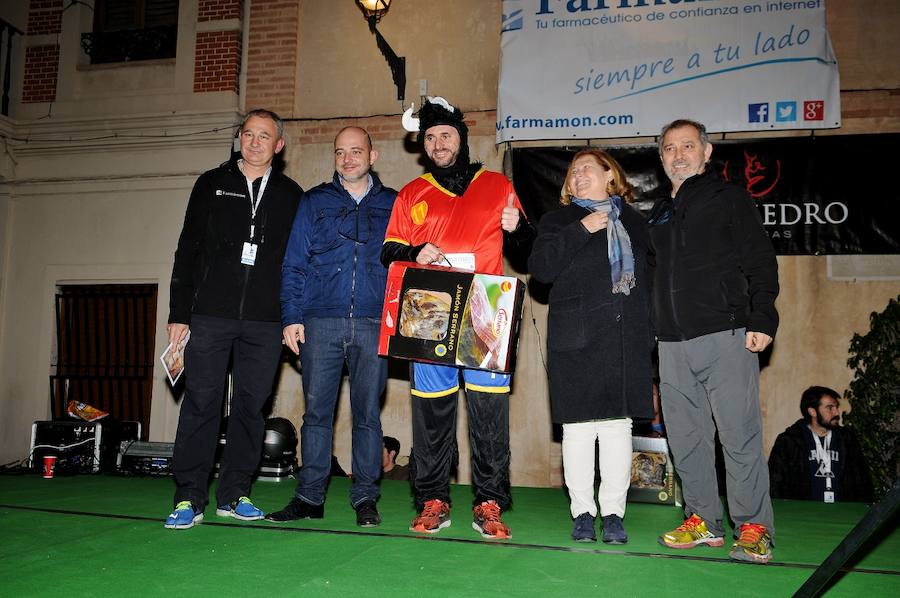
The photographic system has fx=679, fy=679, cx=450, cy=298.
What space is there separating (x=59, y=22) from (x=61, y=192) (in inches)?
81.4

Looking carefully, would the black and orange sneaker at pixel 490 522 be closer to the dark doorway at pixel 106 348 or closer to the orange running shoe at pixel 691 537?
the orange running shoe at pixel 691 537

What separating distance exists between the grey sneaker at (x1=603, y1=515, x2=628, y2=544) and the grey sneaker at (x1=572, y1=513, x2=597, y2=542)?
0.06 meters

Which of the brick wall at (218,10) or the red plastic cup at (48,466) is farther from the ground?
the brick wall at (218,10)

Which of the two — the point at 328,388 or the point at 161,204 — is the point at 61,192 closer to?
the point at 161,204

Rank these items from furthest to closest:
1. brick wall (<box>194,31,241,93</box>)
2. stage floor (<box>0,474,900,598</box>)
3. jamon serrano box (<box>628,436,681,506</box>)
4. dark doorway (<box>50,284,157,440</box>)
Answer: dark doorway (<box>50,284,157,440</box>), brick wall (<box>194,31,241,93</box>), jamon serrano box (<box>628,436,681,506</box>), stage floor (<box>0,474,900,598</box>)

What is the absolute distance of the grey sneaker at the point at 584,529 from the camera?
9.68ft

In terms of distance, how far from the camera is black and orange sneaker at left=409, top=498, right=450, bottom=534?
10.1 ft

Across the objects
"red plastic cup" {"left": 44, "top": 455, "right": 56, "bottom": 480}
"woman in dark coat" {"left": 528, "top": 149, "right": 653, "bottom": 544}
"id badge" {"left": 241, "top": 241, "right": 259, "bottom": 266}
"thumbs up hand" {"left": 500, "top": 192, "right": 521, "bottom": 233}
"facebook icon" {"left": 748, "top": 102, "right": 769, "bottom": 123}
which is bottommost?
"red plastic cup" {"left": 44, "top": 455, "right": 56, "bottom": 480}

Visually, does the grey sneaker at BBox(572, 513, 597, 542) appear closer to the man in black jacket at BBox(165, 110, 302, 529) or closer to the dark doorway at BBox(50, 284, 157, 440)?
the man in black jacket at BBox(165, 110, 302, 529)

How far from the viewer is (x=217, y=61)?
7.50 meters

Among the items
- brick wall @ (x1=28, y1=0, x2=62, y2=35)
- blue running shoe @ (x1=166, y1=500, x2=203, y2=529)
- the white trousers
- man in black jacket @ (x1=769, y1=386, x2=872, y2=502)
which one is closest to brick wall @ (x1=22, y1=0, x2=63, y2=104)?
brick wall @ (x1=28, y1=0, x2=62, y2=35)

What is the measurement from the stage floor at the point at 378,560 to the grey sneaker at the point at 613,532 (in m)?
0.07

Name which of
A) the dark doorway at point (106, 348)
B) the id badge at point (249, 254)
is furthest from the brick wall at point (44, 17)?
the id badge at point (249, 254)

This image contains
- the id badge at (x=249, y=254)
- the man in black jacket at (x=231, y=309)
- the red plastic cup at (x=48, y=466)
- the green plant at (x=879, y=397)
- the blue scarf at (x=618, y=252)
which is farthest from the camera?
the red plastic cup at (x=48, y=466)
